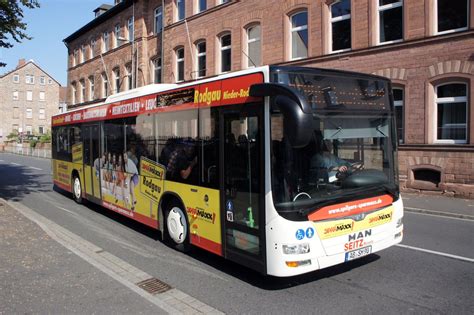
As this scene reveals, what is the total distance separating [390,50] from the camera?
1576 cm

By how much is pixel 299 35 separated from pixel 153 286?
15.9 m

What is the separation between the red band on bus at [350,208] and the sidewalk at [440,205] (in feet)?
20.5

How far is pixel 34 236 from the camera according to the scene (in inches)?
298

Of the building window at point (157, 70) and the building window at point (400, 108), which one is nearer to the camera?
the building window at point (400, 108)

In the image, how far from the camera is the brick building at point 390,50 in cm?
1430

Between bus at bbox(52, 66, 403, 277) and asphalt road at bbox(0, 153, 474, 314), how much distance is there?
0.34 m

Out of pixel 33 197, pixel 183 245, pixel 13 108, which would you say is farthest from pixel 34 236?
pixel 13 108

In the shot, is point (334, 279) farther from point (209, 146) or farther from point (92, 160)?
point (92, 160)

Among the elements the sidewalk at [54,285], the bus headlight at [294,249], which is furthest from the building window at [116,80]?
the bus headlight at [294,249]

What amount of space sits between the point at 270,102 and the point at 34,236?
496 cm

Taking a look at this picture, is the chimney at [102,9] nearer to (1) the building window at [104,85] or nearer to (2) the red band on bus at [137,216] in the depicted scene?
(1) the building window at [104,85]

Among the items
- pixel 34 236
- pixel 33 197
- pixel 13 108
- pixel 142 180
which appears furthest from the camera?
pixel 13 108

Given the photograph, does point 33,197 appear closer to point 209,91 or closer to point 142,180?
point 142,180

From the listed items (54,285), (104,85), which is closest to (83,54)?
(104,85)
